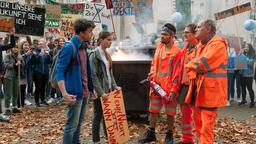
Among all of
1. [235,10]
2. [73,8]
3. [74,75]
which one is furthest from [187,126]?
[73,8]

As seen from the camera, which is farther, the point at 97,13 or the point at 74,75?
the point at 97,13

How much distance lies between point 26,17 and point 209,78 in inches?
290

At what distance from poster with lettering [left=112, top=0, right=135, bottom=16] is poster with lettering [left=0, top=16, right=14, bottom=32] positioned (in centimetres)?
450

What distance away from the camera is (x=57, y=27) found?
16406 mm

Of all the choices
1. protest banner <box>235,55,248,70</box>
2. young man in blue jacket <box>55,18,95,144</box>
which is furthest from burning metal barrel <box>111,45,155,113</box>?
protest banner <box>235,55,248,70</box>

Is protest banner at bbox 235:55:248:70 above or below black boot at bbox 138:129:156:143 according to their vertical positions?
above

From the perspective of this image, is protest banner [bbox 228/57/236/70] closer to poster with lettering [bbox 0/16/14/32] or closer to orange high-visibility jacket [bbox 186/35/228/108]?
poster with lettering [bbox 0/16/14/32]

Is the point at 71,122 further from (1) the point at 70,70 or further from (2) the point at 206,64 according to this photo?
(2) the point at 206,64

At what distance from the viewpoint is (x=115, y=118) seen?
23.5 feet

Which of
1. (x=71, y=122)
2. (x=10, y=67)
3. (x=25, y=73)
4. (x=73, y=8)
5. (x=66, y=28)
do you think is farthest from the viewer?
(x=73, y=8)

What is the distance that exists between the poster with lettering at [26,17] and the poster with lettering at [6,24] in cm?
16

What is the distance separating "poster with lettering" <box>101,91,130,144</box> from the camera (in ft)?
23.0

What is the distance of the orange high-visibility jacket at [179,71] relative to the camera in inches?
287

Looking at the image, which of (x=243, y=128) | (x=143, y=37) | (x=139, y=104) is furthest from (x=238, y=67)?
(x=139, y=104)
